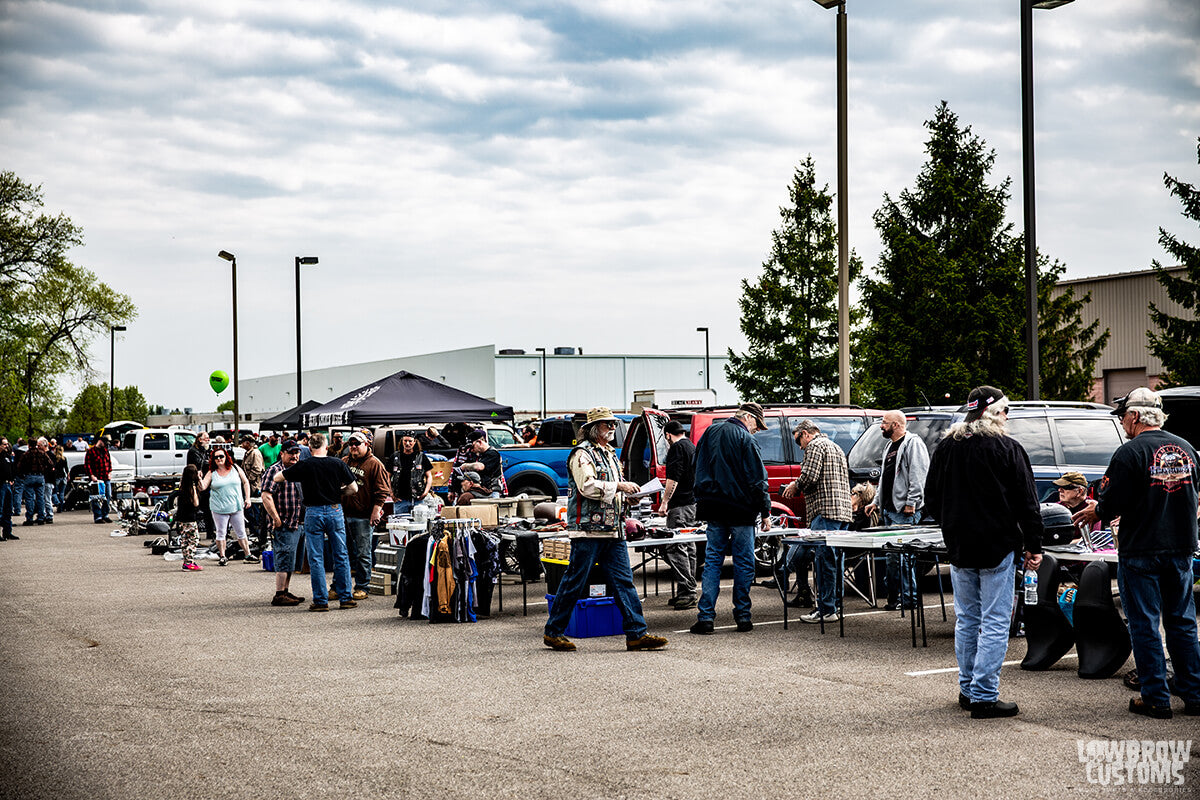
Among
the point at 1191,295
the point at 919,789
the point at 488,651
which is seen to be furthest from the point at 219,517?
the point at 1191,295

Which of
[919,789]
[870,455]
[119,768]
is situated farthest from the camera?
[870,455]

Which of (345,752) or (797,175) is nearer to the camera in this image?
(345,752)

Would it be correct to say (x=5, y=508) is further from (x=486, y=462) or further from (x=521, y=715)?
(x=521, y=715)

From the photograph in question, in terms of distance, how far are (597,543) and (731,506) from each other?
1.46 metres

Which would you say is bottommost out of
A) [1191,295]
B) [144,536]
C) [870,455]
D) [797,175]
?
[144,536]

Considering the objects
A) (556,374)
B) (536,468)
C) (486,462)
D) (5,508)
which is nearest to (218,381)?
(5,508)

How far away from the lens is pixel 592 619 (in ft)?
33.7

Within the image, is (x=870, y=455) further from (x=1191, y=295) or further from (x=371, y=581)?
(x=1191, y=295)

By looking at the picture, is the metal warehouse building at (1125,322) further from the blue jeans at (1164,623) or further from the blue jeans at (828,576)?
the blue jeans at (1164,623)

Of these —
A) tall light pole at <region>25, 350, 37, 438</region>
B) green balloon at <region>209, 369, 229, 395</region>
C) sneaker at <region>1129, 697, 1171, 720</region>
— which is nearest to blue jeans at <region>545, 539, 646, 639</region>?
sneaker at <region>1129, 697, 1171, 720</region>

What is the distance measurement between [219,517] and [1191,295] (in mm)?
23842

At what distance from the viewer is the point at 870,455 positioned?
44.1 ft

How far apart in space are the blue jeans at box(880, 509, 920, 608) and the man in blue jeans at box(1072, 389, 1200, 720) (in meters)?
3.14

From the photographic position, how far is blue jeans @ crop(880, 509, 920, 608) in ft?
34.8
